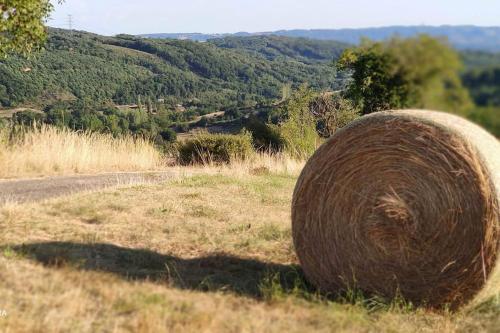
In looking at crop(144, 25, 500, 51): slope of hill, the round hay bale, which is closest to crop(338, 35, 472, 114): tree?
crop(144, 25, 500, 51): slope of hill

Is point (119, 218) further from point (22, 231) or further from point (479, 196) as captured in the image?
point (479, 196)

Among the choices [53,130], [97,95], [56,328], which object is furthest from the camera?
[97,95]

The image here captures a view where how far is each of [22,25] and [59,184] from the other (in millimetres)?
3146

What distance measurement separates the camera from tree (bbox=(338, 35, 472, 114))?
4352 millimetres

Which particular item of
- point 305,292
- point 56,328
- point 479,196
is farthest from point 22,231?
point 479,196

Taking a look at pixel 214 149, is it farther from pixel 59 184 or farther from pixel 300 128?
pixel 300 128

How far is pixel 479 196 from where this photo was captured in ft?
16.9

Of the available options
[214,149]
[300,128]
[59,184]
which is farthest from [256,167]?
[300,128]

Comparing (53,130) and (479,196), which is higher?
(479,196)

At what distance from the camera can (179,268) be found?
636 centimetres

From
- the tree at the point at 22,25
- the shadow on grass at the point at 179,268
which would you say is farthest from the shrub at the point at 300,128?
the shadow on grass at the point at 179,268

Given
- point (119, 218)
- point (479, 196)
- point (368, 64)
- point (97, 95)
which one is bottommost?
point (97, 95)

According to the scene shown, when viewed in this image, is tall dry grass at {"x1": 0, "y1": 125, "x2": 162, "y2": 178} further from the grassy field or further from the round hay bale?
the round hay bale

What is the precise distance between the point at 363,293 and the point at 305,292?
56cm
